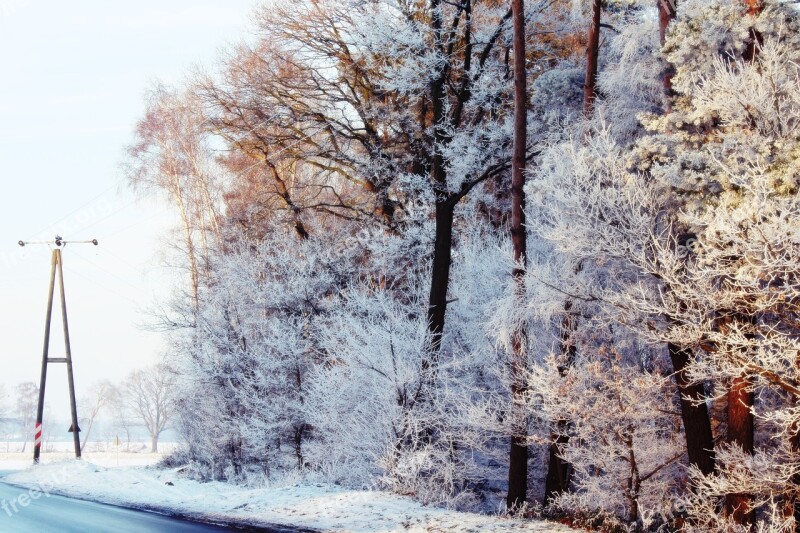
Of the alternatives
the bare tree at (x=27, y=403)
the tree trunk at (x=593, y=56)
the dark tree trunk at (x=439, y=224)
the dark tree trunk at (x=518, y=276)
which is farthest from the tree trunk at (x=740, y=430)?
the bare tree at (x=27, y=403)

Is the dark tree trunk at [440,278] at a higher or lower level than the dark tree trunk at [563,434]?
higher

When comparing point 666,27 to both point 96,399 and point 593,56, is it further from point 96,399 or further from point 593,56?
point 96,399

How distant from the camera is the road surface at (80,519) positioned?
11.0 meters

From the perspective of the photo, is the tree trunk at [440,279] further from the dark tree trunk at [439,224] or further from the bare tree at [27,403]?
the bare tree at [27,403]

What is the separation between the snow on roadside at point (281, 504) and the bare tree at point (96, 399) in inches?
2985

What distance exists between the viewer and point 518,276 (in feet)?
46.5

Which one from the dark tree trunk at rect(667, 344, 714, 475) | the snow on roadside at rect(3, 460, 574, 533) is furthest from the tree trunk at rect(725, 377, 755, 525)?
the snow on roadside at rect(3, 460, 574, 533)

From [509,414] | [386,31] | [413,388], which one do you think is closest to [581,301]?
[509,414]

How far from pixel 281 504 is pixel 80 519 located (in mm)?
3289

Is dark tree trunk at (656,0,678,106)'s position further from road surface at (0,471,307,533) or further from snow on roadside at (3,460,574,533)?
road surface at (0,471,307,533)

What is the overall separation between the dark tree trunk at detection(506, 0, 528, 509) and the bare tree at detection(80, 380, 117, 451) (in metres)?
84.5

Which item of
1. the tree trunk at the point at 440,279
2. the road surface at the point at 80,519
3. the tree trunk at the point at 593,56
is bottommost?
the road surface at the point at 80,519

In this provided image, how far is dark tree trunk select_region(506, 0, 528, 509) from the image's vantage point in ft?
45.9

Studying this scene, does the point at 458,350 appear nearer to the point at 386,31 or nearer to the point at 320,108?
the point at 386,31
